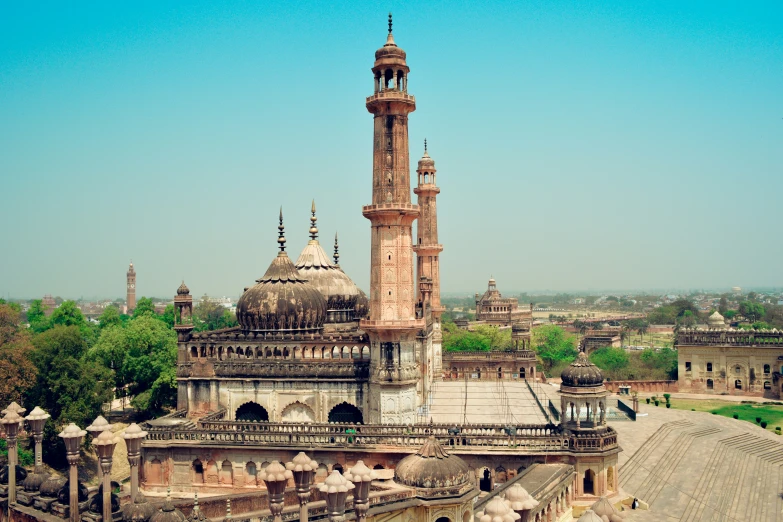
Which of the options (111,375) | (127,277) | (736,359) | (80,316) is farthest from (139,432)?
(127,277)

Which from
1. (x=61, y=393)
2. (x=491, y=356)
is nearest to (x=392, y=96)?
(x=61, y=393)

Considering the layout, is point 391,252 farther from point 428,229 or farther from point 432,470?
point 428,229

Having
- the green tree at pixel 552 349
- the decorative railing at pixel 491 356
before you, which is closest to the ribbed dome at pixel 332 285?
the decorative railing at pixel 491 356

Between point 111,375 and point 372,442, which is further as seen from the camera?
point 111,375

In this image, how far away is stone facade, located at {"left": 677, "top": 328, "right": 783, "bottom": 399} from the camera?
6150 centimetres

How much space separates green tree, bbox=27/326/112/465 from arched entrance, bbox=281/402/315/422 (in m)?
10.0

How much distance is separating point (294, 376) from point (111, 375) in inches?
513

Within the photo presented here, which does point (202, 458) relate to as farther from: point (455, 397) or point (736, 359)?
A: point (736, 359)

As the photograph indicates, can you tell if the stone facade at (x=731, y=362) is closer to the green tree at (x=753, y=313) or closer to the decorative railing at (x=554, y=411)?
the decorative railing at (x=554, y=411)

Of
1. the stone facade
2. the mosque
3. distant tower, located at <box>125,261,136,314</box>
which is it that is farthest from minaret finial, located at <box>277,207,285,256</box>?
distant tower, located at <box>125,261,136,314</box>

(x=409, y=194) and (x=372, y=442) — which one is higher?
(x=409, y=194)

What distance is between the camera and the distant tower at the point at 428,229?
58906 millimetres

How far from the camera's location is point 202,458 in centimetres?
3152

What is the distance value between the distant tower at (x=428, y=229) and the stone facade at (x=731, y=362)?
2212cm
